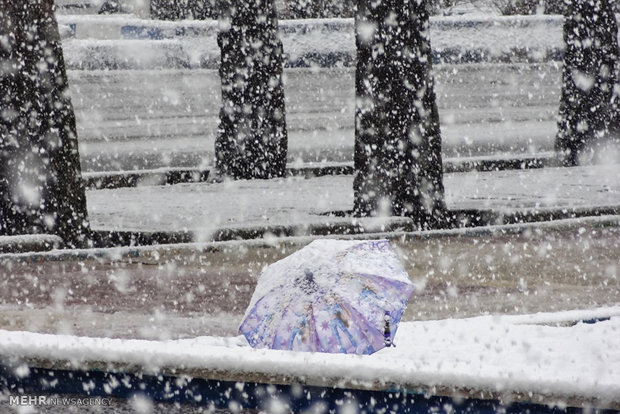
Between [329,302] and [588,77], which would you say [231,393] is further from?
[588,77]

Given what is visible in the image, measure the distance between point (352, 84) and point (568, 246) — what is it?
16574 mm

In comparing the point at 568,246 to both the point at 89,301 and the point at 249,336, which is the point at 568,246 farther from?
the point at 249,336

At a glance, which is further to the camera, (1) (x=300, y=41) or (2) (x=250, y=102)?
(1) (x=300, y=41)

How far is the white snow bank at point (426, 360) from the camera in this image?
3.80 m

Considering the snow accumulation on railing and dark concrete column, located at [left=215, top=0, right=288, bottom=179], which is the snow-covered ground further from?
the snow accumulation on railing

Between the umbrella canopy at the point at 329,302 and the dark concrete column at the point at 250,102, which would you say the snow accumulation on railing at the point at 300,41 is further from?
the umbrella canopy at the point at 329,302

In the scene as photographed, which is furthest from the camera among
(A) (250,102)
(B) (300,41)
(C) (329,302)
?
(B) (300,41)

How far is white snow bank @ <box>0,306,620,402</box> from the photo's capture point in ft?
12.5

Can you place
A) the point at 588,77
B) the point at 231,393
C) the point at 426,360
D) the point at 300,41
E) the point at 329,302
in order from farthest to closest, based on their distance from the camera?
the point at 300,41 < the point at 588,77 < the point at 329,302 < the point at 426,360 < the point at 231,393

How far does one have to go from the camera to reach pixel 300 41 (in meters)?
29.0

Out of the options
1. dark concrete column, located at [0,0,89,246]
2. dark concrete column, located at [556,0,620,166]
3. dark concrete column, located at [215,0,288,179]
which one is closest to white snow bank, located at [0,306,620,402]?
dark concrete column, located at [0,0,89,246]

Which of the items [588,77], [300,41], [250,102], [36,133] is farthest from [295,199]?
[300,41]

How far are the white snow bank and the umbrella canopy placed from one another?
19 centimetres

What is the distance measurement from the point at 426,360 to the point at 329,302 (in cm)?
59
